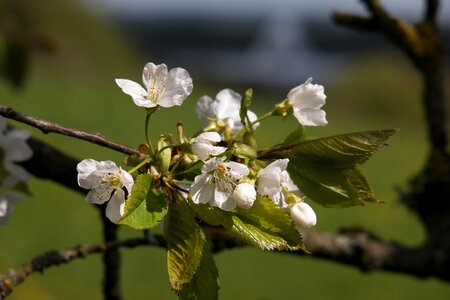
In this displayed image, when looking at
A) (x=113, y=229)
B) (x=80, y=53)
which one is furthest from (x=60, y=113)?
(x=80, y=53)

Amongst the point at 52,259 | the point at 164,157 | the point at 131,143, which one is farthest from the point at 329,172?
the point at 131,143

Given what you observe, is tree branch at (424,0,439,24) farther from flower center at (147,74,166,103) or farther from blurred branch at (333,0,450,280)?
flower center at (147,74,166,103)

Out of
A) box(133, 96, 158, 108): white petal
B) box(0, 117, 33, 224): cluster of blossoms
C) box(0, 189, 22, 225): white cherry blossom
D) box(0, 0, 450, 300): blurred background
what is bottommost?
box(0, 0, 450, 300): blurred background

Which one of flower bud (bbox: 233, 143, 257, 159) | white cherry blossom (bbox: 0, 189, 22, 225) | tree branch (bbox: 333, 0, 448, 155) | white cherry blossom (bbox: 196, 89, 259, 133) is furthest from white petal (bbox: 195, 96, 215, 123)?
tree branch (bbox: 333, 0, 448, 155)

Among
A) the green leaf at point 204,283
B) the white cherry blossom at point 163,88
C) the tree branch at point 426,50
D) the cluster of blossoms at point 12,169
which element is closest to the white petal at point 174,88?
the white cherry blossom at point 163,88

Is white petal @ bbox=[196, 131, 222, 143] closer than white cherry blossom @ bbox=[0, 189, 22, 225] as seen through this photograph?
Yes

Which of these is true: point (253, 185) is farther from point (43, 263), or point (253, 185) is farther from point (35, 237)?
point (35, 237)
